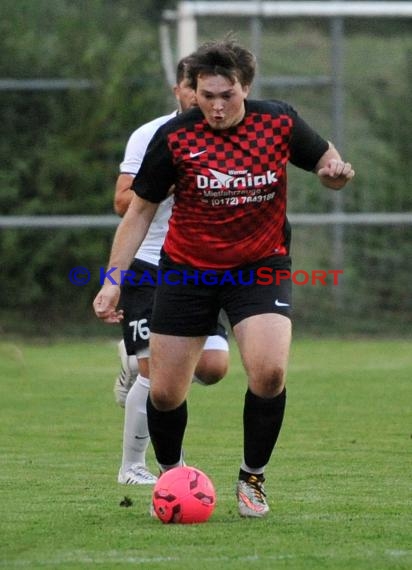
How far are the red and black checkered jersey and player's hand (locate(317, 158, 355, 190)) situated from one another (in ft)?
0.33

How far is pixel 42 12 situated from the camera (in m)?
18.2

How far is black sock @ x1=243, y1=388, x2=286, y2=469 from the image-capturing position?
574 cm

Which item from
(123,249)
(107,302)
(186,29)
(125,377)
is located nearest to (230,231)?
(123,249)

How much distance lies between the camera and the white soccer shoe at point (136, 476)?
22.6ft

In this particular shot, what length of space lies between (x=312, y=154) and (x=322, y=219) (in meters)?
10.6

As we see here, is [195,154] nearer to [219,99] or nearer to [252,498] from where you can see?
[219,99]

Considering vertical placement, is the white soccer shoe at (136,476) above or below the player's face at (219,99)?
below

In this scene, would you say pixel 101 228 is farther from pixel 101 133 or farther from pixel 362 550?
pixel 362 550

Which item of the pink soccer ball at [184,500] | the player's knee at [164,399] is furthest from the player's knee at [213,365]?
the pink soccer ball at [184,500]

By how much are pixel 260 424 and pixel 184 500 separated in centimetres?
43

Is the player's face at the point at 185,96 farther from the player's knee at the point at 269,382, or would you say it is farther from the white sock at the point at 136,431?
the player's knee at the point at 269,382

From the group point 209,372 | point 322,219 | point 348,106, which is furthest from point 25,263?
point 209,372

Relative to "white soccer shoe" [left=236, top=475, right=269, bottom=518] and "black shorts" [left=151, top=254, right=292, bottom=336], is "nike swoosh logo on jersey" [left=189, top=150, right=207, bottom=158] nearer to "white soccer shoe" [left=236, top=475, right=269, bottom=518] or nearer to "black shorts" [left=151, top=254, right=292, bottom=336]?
"black shorts" [left=151, top=254, right=292, bottom=336]

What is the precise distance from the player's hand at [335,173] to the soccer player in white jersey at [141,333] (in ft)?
3.88
